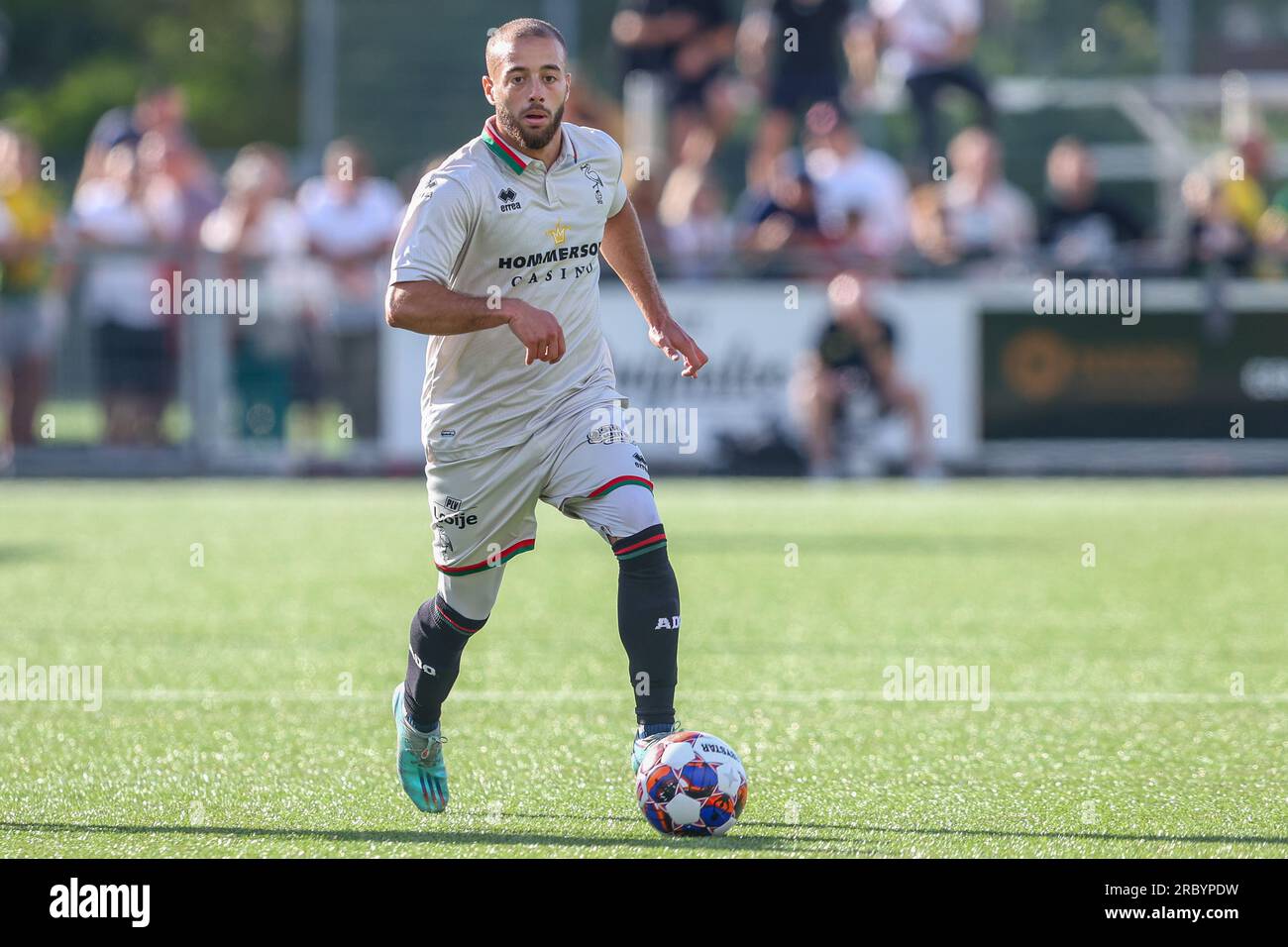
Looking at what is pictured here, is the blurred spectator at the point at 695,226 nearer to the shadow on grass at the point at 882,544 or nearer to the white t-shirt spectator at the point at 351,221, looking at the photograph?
the white t-shirt spectator at the point at 351,221

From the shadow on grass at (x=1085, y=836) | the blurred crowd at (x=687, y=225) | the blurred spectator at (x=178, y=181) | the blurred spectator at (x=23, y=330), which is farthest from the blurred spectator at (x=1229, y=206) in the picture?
the shadow on grass at (x=1085, y=836)

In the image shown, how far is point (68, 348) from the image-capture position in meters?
17.3

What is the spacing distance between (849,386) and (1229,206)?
4258 mm

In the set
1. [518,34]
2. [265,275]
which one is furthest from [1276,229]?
[518,34]

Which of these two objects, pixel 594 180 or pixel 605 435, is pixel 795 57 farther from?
pixel 605 435

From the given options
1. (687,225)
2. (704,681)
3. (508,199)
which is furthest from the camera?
(687,225)

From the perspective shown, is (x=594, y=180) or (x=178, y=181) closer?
(x=594, y=180)

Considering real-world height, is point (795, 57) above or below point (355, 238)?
above

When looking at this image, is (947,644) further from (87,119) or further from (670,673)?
(87,119)

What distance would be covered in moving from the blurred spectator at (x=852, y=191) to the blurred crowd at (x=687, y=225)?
0.07 ft

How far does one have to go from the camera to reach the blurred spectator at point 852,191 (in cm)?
1728

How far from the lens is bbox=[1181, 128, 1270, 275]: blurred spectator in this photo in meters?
17.1

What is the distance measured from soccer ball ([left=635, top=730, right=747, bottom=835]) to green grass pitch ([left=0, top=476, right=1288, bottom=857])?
0.22 ft

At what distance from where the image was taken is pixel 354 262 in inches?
677
